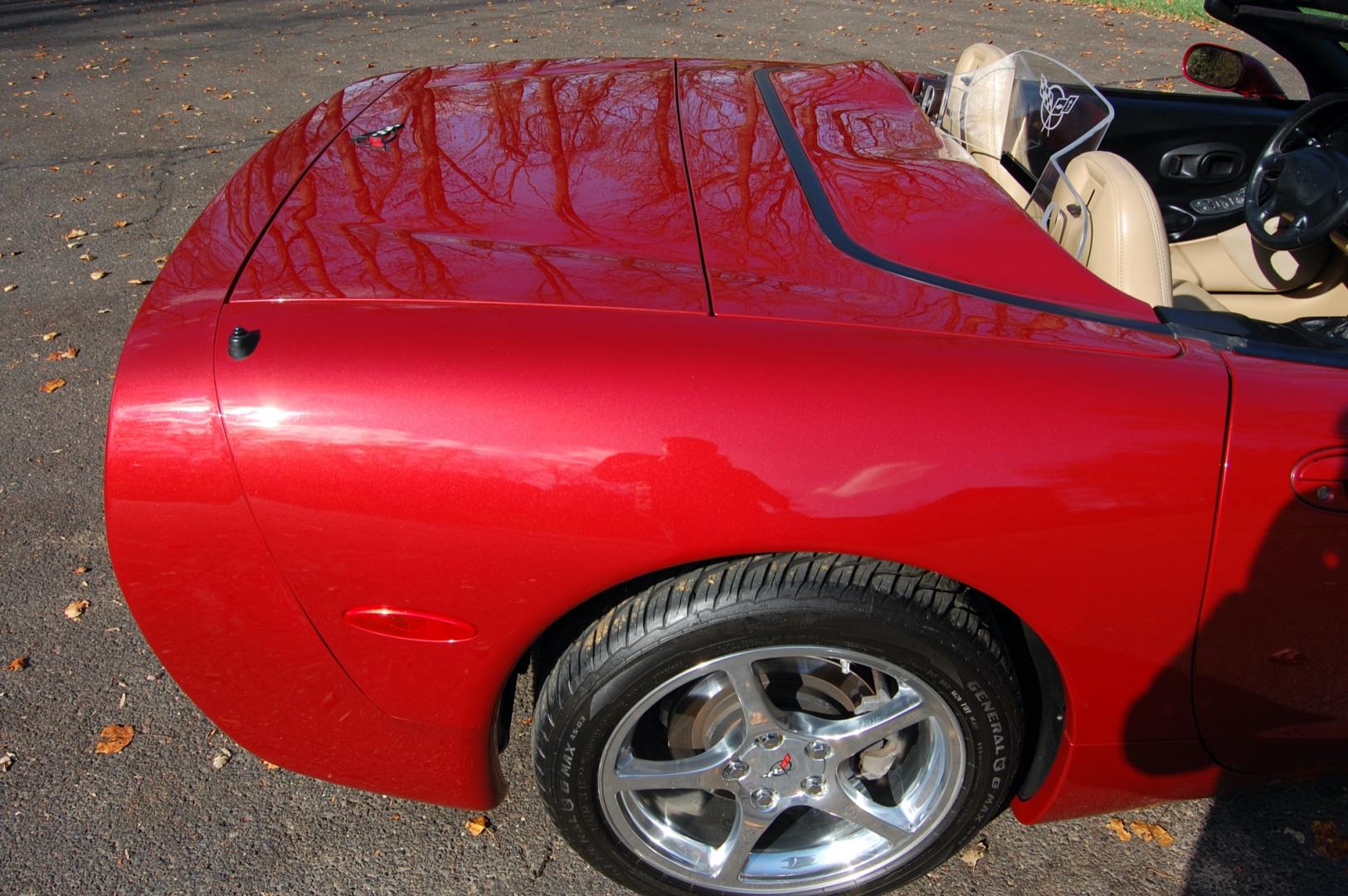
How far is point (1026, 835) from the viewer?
2.22 metres

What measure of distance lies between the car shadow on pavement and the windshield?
1196 mm

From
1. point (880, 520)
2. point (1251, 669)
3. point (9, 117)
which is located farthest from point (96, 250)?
point (1251, 669)

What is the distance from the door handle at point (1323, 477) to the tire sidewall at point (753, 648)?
57cm

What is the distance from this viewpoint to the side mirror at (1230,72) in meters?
3.44

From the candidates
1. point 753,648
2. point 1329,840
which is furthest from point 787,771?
point 1329,840

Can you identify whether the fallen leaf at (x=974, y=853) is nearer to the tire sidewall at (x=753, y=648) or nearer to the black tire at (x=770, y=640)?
the tire sidewall at (x=753, y=648)

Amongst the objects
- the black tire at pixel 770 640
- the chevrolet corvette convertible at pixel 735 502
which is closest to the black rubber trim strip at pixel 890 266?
the chevrolet corvette convertible at pixel 735 502

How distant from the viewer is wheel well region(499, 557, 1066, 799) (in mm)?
1771

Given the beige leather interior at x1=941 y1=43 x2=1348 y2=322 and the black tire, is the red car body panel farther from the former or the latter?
the beige leather interior at x1=941 y1=43 x2=1348 y2=322

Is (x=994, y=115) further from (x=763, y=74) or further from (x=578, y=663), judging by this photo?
(x=578, y=663)

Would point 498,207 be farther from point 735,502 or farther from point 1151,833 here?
point 1151,833

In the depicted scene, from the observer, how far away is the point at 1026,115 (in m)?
2.63

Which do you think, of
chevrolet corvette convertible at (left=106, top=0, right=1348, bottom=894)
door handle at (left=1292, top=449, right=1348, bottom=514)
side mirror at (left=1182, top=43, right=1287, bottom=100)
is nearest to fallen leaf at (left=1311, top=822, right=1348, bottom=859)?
chevrolet corvette convertible at (left=106, top=0, right=1348, bottom=894)

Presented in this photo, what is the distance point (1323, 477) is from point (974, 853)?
1.09 metres
